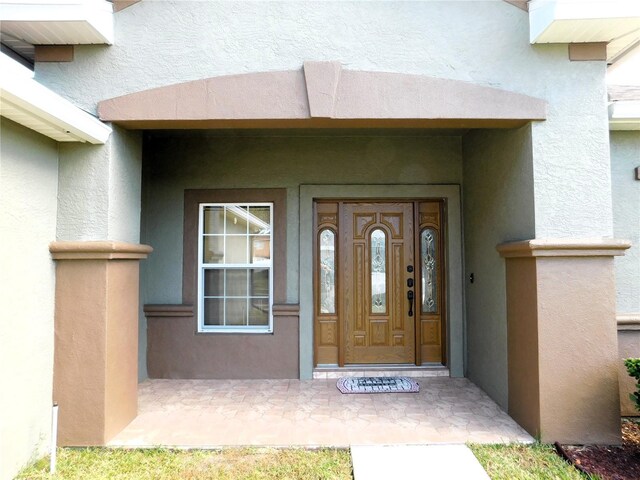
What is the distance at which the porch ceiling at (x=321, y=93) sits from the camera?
379 cm

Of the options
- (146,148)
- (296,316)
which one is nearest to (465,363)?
(296,316)

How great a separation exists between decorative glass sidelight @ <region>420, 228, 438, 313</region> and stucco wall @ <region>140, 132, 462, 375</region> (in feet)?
2.53

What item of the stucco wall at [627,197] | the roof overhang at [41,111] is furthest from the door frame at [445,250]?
the roof overhang at [41,111]

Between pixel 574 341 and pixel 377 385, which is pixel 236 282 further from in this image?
pixel 574 341

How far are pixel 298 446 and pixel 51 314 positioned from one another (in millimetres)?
2399

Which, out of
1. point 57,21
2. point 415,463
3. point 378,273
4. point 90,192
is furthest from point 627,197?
point 57,21

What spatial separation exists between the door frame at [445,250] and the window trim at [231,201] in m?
0.25

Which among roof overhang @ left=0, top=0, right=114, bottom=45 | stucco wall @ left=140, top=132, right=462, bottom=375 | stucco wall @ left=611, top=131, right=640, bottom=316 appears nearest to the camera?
roof overhang @ left=0, top=0, right=114, bottom=45

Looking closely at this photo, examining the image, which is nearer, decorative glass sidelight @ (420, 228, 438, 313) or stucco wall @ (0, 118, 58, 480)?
stucco wall @ (0, 118, 58, 480)

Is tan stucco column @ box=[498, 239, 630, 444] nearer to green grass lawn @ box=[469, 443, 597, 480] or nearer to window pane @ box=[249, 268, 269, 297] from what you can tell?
green grass lawn @ box=[469, 443, 597, 480]

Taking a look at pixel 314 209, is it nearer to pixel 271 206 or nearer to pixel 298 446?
pixel 271 206

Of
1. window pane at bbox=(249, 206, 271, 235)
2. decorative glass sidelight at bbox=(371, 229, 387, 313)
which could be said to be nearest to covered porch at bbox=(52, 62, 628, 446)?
window pane at bbox=(249, 206, 271, 235)

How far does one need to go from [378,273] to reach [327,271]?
70cm

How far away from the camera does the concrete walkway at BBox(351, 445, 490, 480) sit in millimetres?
3154
